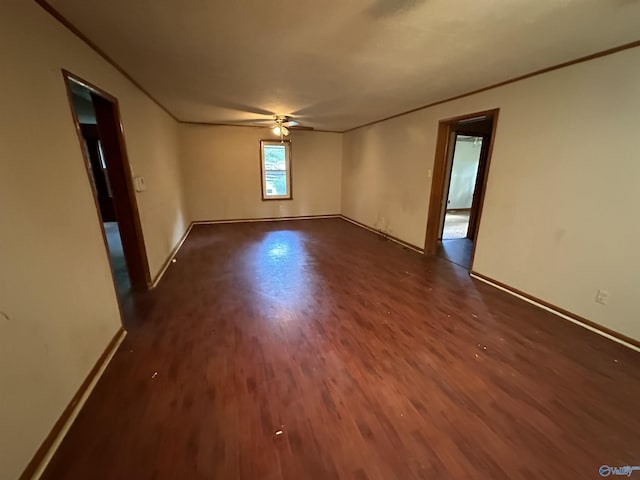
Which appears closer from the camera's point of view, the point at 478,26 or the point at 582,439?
the point at 582,439

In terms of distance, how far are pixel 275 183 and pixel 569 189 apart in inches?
222

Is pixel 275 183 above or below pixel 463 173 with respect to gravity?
below

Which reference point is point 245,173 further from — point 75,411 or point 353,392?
point 353,392

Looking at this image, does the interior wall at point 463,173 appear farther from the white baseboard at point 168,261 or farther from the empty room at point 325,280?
the white baseboard at point 168,261

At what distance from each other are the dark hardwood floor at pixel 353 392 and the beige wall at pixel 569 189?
359mm

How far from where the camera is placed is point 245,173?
21.5 ft

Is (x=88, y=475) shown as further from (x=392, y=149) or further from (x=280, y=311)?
(x=392, y=149)

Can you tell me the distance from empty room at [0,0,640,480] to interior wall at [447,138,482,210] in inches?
201

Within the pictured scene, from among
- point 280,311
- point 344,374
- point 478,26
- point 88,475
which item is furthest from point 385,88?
point 88,475

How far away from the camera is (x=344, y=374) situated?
73.5 inches

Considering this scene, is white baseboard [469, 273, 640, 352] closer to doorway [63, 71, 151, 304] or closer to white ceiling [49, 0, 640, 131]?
white ceiling [49, 0, 640, 131]

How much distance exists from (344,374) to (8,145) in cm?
223

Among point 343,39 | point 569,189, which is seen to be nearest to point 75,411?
point 343,39

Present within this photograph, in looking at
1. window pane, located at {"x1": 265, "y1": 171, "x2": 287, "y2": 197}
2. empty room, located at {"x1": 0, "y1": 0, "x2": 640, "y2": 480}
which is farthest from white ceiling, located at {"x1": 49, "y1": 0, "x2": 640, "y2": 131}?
window pane, located at {"x1": 265, "y1": 171, "x2": 287, "y2": 197}
